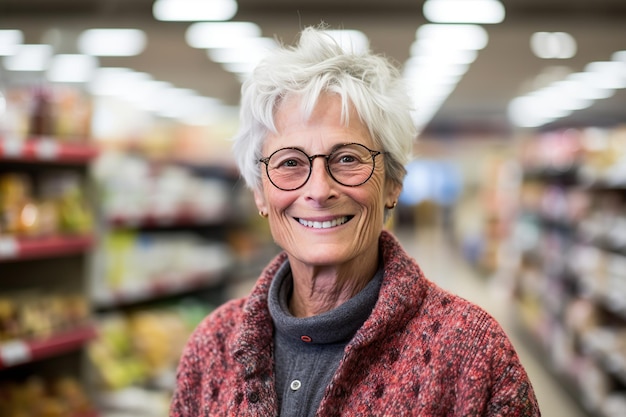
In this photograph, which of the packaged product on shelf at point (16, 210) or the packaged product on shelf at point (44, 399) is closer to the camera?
the packaged product on shelf at point (16, 210)

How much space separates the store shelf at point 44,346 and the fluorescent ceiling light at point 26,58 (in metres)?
5.97

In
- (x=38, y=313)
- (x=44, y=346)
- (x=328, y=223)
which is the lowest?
(x=44, y=346)

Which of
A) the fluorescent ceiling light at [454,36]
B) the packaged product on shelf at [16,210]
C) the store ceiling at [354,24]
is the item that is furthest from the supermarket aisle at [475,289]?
the packaged product on shelf at [16,210]

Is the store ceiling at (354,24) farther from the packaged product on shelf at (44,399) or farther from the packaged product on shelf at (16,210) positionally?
the packaged product on shelf at (44,399)

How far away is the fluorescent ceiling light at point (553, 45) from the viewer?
8.43 m

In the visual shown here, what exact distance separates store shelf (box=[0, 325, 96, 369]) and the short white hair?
88.7 inches

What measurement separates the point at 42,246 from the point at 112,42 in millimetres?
5922

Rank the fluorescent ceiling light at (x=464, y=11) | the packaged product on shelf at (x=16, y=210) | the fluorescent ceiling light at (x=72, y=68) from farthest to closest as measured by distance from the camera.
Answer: the fluorescent ceiling light at (x=72, y=68)
the fluorescent ceiling light at (x=464, y=11)
the packaged product on shelf at (x=16, y=210)

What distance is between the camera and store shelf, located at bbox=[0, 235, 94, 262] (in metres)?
3.29

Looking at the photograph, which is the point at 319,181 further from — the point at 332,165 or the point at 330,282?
the point at 330,282

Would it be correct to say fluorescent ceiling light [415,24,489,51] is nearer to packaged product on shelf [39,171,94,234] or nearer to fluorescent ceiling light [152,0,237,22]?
fluorescent ceiling light [152,0,237,22]

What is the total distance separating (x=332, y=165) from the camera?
4.81ft

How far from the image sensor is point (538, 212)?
8.90 meters

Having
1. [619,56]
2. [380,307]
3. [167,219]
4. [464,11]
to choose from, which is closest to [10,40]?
[167,219]
